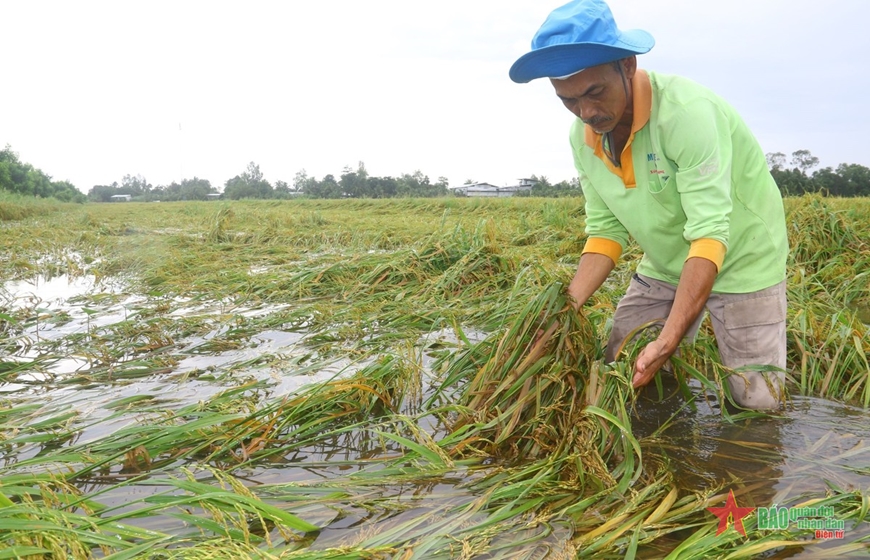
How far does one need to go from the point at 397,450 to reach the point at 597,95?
1.34m

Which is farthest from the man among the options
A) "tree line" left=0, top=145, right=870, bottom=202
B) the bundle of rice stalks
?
"tree line" left=0, top=145, right=870, bottom=202

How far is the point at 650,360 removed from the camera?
72.1 inches

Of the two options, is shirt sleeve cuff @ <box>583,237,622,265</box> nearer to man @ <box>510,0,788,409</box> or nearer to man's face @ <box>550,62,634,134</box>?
man @ <box>510,0,788,409</box>

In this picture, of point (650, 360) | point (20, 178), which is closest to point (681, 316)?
point (650, 360)

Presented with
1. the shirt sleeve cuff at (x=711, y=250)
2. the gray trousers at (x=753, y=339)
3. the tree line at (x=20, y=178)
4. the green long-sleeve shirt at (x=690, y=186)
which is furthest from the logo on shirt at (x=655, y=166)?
the tree line at (x=20, y=178)

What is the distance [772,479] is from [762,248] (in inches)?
32.3

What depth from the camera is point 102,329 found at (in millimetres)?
3691

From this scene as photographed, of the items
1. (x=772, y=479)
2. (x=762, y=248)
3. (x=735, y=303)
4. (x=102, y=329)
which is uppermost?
(x=762, y=248)

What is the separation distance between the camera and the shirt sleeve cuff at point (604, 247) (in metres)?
2.37

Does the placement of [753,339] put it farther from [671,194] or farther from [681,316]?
[671,194]

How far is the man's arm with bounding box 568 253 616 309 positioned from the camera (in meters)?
2.25

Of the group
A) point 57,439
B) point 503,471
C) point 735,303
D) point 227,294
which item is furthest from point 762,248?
point 227,294

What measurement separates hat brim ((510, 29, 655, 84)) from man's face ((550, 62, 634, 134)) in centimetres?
4

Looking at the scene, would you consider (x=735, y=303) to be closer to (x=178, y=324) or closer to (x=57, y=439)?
(x=57, y=439)
